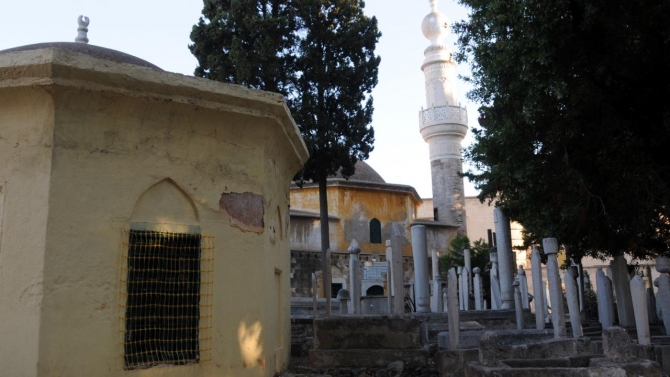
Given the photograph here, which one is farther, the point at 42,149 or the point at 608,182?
the point at 608,182

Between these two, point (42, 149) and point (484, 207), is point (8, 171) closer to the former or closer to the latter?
point (42, 149)

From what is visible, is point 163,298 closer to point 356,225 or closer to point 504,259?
point 504,259

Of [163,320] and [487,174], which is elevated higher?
[487,174]

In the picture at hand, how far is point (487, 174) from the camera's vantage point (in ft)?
46.4

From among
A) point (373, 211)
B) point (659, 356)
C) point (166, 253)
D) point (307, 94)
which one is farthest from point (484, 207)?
point (166, 253)

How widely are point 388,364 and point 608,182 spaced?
5.94m

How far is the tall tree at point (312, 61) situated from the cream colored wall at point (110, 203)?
11.0 metres

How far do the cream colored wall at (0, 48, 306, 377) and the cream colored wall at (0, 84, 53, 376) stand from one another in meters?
0.01

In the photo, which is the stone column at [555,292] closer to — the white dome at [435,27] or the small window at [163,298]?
the small window at [163,298]

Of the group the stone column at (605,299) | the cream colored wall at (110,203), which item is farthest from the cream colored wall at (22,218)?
the stone column at (605,299)

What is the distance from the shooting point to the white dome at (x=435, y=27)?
106 feet

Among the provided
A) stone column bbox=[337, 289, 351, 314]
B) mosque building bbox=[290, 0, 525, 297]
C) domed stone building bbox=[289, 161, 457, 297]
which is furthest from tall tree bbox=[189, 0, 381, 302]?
mosque building bbox=[290, 0, 525, 297]

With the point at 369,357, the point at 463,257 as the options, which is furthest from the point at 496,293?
the point at 463,257

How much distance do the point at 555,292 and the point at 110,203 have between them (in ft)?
22.0
